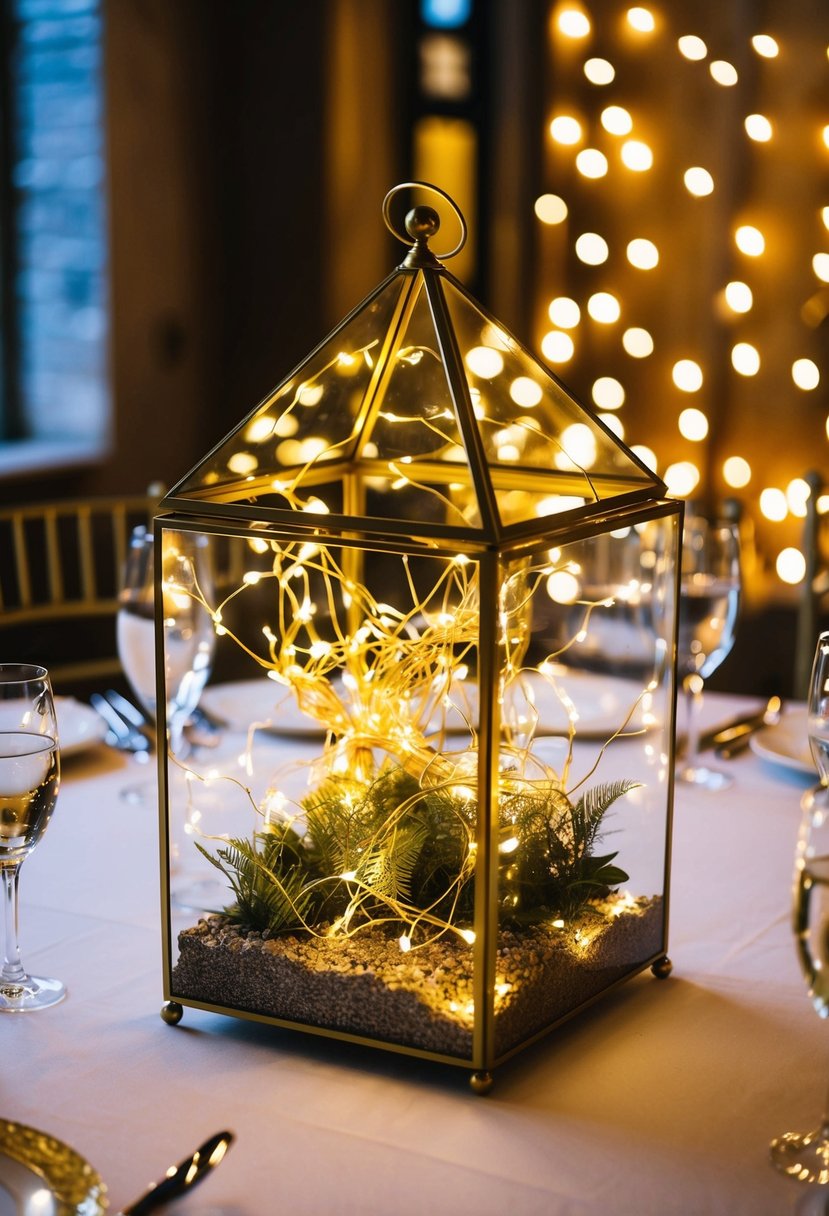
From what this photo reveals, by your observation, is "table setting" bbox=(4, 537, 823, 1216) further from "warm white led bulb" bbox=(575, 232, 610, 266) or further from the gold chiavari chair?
"warm white led bulb" bbox=(575, 232, 610, 266)

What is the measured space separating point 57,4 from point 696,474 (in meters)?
1.82

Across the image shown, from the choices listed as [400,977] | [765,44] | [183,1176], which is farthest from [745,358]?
[183,1176]

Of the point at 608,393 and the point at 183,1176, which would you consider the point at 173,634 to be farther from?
the point at 608,393

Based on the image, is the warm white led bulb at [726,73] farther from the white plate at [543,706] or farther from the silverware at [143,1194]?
the silverware at [143,1194]

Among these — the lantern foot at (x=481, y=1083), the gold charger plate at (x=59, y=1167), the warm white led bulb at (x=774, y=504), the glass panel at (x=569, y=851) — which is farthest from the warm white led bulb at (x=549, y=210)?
the gold charger plate at (x=59, y=1167)

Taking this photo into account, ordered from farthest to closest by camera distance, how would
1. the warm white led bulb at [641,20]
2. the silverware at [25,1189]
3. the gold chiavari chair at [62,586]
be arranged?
the gold chiavari chair at [62,586], the warm white led bulb at [641,20], the silverware at [25,1189]

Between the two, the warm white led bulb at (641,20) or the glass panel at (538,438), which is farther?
the warm white led bulb at (641,20)

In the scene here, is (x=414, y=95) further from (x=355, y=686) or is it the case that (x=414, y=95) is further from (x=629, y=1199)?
(x=629, y=1199)

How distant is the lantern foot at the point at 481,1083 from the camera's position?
0.86 metres

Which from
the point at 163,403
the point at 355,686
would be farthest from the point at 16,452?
the point at 355,686

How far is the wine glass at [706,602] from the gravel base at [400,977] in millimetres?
500

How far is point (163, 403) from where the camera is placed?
361cm

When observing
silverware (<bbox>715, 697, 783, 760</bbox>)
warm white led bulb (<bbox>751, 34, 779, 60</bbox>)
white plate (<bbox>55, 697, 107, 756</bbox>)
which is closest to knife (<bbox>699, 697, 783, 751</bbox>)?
silverware (<bbox>715, 697, 783, 760</bbox>)

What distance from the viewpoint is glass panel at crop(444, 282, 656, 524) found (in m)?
0.99
